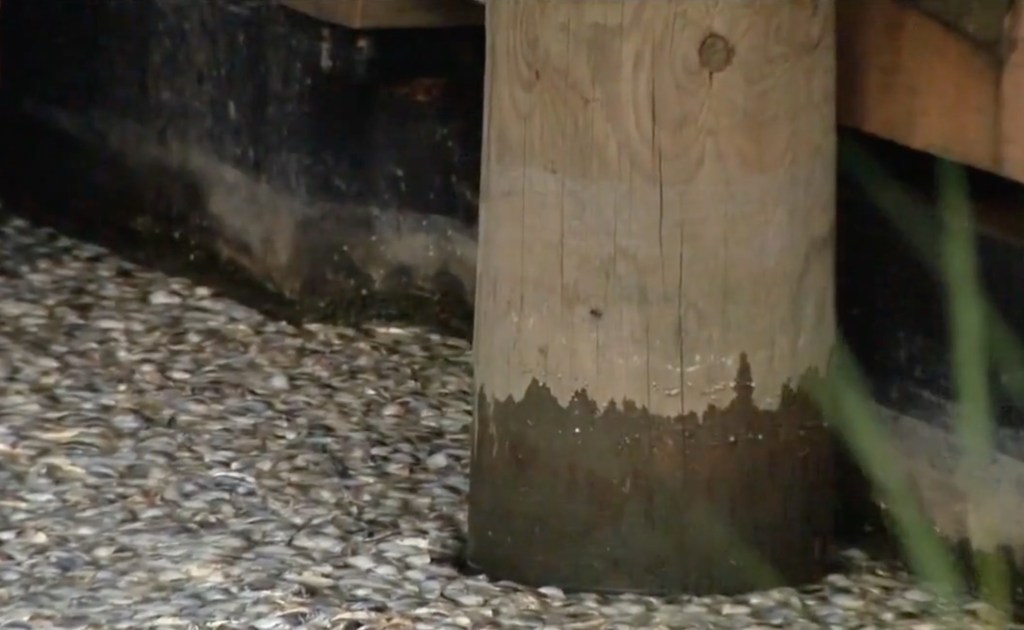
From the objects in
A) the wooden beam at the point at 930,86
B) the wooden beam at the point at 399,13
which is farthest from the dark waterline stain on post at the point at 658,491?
the wooden beam at the point at 399,13

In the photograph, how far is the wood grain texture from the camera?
220cm

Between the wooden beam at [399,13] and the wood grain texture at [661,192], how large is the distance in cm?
103

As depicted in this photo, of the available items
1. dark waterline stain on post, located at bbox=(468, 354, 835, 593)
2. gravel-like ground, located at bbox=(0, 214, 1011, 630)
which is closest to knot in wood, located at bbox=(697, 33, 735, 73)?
dark waterline stain on post, located at bbox=(468, 354, 835, 593)

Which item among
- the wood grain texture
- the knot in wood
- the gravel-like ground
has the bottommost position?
the gravel-like ground

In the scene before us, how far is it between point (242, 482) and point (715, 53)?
1133mm

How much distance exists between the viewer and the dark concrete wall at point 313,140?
358 cm

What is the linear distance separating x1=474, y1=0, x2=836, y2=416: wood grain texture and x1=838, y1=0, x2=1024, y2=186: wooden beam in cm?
12

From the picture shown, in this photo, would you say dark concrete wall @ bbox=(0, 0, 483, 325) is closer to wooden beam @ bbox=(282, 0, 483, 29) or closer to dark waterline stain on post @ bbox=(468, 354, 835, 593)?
wooden beam @ bbox=(282, 0, 483, 29)

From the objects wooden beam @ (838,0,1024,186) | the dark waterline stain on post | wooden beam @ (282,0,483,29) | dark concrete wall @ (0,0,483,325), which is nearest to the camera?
wooden beam @ (838,0,1024,186)

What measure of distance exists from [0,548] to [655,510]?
3.18 feet

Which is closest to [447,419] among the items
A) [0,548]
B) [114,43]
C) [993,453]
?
[0,548]

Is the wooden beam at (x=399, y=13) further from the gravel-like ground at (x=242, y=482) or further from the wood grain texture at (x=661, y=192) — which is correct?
the wood grain texture at (x=661, y=192)

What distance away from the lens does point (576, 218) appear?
2.26 metres

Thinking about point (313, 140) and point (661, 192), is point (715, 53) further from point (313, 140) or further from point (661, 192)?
point (313, 140)
